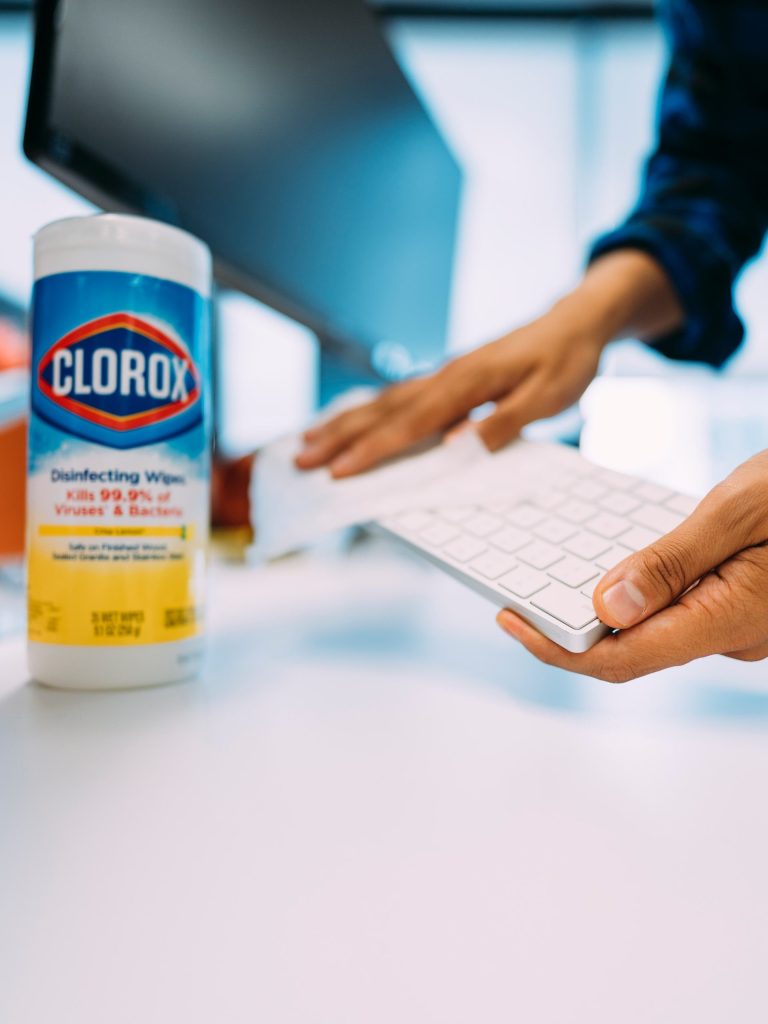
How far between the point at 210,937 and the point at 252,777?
91 mm

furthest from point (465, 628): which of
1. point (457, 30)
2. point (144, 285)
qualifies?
point (457, 30)

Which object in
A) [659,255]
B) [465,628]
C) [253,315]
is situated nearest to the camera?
[465,628]

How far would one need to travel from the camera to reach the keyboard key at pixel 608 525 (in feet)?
1.22

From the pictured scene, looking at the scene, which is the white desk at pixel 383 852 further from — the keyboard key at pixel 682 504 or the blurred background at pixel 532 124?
the blurred background at pixel 532 124

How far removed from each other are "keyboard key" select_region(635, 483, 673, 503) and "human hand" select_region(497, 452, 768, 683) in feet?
0.26

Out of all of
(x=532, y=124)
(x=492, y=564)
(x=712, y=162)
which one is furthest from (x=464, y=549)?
(x=532, y=124)

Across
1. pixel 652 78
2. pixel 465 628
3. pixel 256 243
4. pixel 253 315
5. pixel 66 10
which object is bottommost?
pixel 465 628

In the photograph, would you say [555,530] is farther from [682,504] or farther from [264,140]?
[264,140]

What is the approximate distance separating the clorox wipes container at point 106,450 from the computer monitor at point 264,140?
0.14 meters

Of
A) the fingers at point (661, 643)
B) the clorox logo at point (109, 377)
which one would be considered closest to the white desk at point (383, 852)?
the fingers at point (661, 643)

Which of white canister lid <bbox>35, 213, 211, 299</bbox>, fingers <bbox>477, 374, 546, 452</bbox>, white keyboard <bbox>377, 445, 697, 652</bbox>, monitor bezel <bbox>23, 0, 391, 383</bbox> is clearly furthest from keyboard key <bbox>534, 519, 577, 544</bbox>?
monitor bezel <bbox>23, 0, 391, 383</bbox>

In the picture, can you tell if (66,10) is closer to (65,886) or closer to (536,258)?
(65,886)

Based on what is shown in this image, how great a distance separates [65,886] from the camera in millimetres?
182

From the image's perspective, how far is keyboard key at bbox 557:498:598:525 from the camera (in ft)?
1.28
